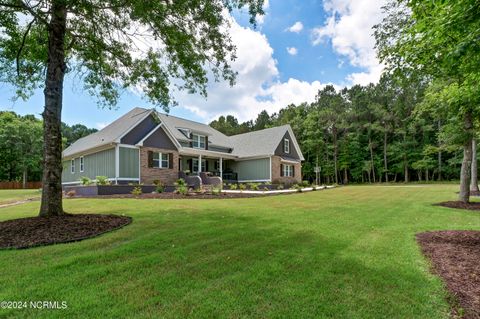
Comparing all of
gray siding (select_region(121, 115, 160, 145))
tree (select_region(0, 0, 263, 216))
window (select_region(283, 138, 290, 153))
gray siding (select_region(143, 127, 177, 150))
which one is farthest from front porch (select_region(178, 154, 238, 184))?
tree (select_region(0, 0, 263, 216))

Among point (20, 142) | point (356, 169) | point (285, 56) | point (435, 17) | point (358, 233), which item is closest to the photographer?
point (435, 17)

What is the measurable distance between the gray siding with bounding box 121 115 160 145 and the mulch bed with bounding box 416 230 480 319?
16833 millimetres

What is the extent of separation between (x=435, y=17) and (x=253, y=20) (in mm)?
3869

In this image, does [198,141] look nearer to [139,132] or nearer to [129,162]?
[139,132]

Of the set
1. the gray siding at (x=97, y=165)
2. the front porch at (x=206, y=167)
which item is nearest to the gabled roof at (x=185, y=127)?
the front porch at (x=206, y=167)

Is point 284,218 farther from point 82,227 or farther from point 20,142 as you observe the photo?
point 20,142

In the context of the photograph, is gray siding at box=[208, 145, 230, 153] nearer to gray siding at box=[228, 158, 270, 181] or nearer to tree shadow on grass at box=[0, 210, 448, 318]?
gray siding at box=[228, 158, 270, 181]

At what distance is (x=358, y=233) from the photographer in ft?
19.3

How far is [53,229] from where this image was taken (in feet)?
18.6

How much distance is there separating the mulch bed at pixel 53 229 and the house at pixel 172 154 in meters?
5.00

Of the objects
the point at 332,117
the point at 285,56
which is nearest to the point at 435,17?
the point at 285,56

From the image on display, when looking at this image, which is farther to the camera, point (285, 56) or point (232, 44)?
point (285, 56)

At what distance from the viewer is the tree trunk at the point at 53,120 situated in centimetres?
642

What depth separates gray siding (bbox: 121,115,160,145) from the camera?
18288 millimetres
